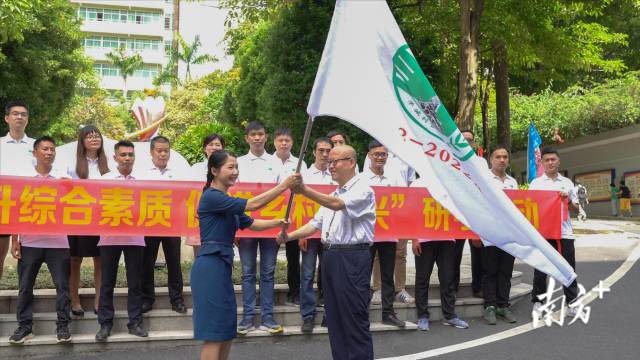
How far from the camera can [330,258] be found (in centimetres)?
468

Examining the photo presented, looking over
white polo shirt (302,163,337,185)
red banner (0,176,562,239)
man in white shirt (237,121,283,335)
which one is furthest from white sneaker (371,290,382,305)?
white polo shirt (302,163,337,185)

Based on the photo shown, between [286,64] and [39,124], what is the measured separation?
403 inches

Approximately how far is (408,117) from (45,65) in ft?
61.1

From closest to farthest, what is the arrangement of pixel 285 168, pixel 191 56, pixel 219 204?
pixel 219 204 < pixel 285 168 < pixel 191 56

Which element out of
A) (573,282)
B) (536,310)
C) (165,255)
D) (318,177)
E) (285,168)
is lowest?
(536,310)

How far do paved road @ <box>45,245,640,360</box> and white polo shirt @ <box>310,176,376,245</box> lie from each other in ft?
5.76

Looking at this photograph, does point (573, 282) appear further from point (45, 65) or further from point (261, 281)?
point (45, 65)

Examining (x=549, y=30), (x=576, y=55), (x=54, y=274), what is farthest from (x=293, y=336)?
(x=576, y=55)

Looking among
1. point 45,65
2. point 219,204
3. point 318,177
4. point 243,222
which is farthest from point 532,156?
point 45,65

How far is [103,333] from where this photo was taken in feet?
19.6

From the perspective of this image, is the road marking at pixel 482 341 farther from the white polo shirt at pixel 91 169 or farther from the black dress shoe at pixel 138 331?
the white polo shirt at pixel 91 169

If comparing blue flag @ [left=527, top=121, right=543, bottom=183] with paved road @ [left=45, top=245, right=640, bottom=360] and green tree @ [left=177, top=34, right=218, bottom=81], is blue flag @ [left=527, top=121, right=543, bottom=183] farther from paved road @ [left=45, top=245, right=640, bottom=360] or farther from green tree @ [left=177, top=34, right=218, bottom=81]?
green tree @ [left=177, top=34, right=218, bottom=81]

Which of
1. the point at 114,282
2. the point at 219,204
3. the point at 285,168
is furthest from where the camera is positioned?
the point at 285,168

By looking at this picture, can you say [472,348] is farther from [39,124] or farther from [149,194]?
[39,124]
